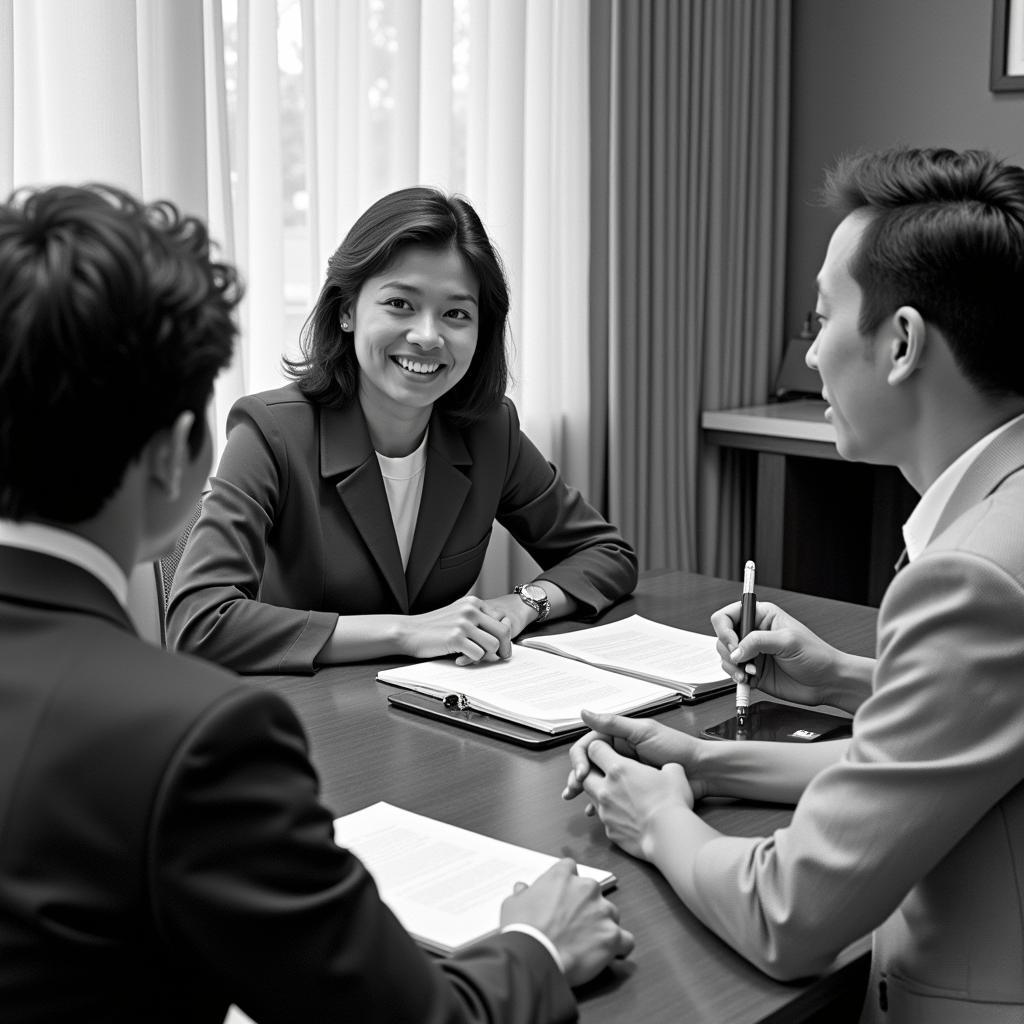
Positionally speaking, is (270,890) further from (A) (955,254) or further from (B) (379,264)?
(B) (379,264)

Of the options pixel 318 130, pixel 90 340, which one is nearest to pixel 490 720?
pixel 90 340

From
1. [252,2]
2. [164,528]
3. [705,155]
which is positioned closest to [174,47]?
[252,2]

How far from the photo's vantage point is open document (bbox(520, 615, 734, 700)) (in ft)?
6.11

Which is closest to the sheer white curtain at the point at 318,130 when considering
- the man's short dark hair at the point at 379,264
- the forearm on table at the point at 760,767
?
the man's short dark hair at the point at 379,264

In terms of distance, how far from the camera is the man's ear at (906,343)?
121 cm

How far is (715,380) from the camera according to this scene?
4098mm

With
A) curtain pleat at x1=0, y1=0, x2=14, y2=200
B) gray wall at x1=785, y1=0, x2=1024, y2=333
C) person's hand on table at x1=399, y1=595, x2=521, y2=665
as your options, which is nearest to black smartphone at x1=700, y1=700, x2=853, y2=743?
person's hand on table at x1=399, y1=595, x2=521, y2=665

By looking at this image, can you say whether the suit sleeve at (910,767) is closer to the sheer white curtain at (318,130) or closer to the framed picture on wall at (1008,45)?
the sheer white curtain at (318,130)

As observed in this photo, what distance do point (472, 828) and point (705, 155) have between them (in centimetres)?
297

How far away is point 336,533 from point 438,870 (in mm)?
1074

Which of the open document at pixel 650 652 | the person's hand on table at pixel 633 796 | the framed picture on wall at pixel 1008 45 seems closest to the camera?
the person's hand on table at pixel 633 796

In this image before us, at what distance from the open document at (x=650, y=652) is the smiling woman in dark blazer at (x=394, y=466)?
0.32 ft

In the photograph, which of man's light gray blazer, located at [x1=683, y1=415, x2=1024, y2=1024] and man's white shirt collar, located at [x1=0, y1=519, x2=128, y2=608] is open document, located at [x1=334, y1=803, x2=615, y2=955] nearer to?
man's light gray blazer, located at [x1=683, y1=415, x2=1024, y2=1024]

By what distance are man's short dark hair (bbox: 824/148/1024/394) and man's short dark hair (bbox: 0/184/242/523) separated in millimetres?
657
